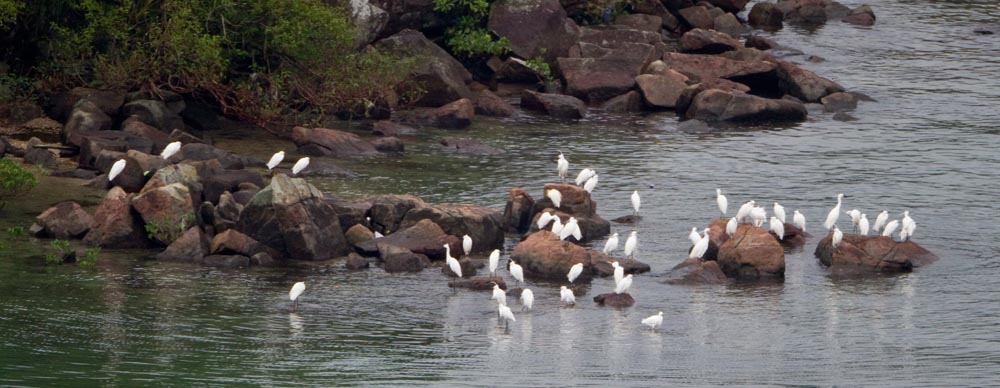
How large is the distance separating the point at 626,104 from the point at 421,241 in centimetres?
1695

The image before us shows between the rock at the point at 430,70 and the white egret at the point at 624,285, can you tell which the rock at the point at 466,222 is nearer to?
the white egret at the point at 624,285

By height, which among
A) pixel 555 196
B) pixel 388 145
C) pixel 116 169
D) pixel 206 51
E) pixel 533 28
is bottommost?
pixel 388 145

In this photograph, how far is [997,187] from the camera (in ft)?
113

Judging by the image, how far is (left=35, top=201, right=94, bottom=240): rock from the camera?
89.6ft

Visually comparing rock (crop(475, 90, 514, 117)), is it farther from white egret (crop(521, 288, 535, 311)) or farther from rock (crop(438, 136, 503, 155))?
white egret (crop(521, 288, 535, 311))

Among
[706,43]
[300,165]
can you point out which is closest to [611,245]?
[300,165]

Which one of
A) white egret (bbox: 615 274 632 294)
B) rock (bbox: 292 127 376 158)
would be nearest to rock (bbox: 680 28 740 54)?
rock (bbox: 292 127 376 158)

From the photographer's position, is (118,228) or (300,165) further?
(300,165)

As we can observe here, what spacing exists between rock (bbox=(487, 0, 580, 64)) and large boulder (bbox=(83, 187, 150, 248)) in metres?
21.1

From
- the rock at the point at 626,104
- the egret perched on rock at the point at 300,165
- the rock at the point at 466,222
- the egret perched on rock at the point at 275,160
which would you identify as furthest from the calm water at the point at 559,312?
the rock at the point at 626,104

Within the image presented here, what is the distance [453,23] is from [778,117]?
10.7 m

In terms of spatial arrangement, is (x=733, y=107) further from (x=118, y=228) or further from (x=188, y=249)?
(x=118, y=228)

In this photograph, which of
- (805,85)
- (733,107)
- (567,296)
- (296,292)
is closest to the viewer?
(296,292)

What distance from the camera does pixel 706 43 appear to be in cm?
4928
